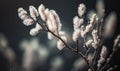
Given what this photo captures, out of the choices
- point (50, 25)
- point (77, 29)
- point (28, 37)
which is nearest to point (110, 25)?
point (77, 29)

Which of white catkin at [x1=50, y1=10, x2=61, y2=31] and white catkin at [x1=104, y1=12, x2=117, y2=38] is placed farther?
white catkin at [x1=104, y1=12, x2=117, y2=38]

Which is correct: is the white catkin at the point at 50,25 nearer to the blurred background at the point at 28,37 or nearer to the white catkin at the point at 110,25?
the blurred background at the point at 28,37

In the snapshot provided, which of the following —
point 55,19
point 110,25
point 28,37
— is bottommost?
point 55,19

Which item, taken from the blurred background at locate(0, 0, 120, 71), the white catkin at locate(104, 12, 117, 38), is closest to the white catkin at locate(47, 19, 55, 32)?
the blurred background at locate(0, 0, 120, 71)

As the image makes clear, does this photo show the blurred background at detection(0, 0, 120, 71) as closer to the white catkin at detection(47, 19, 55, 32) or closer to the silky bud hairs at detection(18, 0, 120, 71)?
the silky bud hairs at detection(18, 0, 120, 71)

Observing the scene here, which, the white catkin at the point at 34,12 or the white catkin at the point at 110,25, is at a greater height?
the white catkin at the point at 110,25

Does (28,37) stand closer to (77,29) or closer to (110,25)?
(77,29)

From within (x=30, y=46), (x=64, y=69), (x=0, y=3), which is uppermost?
(x=0, y=3)

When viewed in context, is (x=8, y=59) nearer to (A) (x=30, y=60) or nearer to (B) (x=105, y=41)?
(A) (x=30, y=60)

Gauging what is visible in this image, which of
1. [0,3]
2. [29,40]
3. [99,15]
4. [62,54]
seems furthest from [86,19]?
[0,3]

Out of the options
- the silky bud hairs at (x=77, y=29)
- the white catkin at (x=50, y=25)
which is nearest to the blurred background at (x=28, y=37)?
the silky bud hairs at (x=77, y=29)

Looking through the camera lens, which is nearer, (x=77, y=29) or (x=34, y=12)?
(x=34, y=12)
